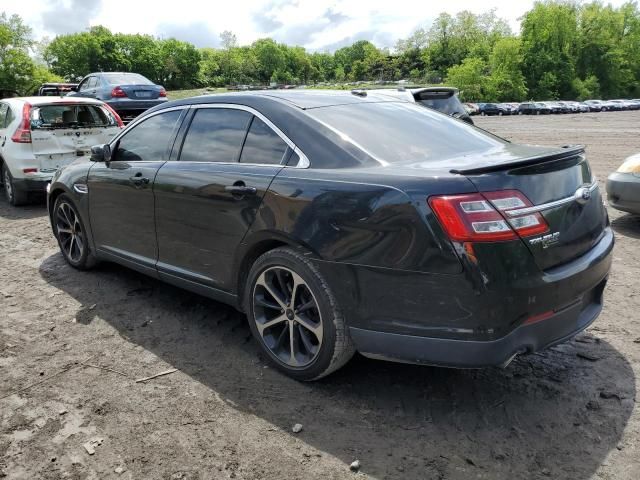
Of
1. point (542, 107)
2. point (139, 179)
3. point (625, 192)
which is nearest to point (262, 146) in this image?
point (139, 179)

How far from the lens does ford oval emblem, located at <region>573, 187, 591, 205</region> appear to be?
9.20 ft

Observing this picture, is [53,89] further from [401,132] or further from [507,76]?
[507,76]

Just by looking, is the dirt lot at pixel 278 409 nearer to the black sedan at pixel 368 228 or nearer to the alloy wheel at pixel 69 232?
the black sedan at pixel 368 228

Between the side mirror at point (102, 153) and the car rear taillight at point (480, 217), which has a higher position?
the side mirror at point (102, 153)

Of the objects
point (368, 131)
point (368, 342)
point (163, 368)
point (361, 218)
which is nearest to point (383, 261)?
point (361, 218)

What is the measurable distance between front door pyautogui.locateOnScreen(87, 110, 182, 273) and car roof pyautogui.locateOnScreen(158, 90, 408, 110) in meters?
0.37

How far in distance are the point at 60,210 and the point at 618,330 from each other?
4.97 meters

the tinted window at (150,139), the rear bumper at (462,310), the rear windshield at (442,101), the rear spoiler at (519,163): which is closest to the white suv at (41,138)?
the tinted window at (150,139)

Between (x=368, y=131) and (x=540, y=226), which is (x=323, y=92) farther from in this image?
(x=540, y=226)

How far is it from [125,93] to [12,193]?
662cm

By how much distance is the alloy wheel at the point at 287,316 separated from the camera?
304 centimetres

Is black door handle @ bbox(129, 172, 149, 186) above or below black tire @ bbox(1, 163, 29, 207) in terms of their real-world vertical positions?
above

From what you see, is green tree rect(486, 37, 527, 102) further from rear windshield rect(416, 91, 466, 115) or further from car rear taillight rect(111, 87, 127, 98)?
rear windshield rect(416, 91, 466, 115)

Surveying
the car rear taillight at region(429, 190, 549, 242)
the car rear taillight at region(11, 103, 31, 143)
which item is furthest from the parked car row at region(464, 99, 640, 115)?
the car rear taillight at region(429, 190, 549, 242)
